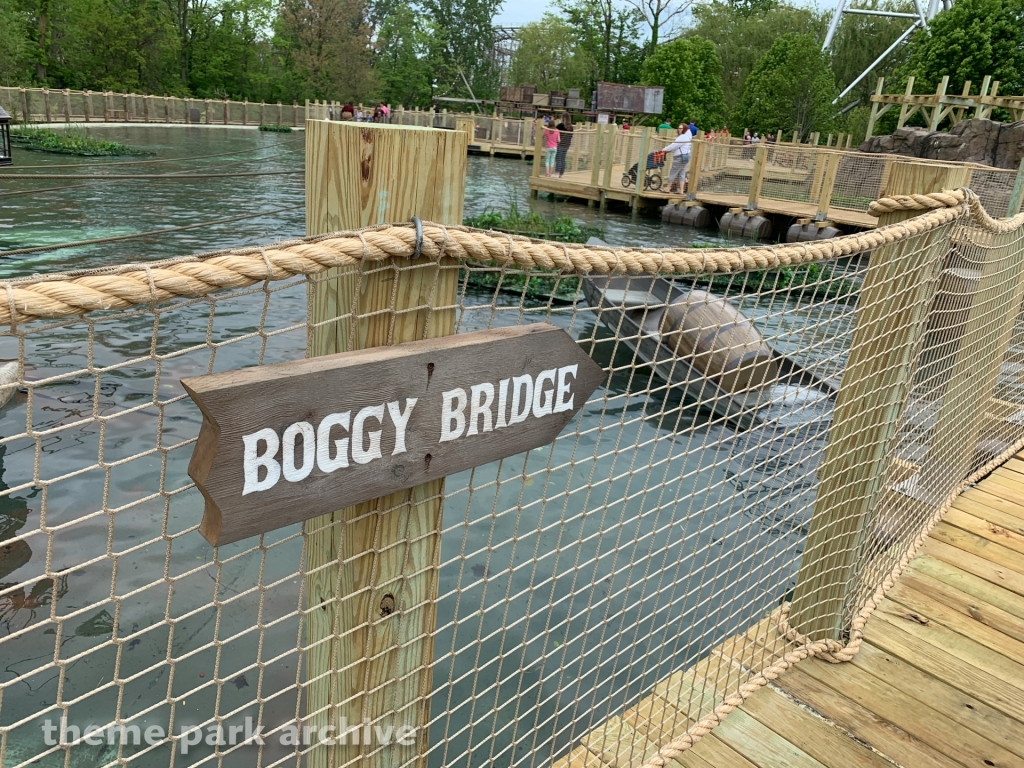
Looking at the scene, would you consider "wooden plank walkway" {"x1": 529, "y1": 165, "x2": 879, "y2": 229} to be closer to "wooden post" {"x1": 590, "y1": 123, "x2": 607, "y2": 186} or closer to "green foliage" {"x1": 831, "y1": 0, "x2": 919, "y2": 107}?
"wooden post" {"x1": 590, "y1": 123, "x2": 607, "y2": 186}

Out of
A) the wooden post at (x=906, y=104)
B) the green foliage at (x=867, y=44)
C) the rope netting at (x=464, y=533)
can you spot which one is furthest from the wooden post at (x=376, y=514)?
the green foliage at (x=867, y=44)

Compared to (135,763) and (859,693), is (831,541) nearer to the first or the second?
(859,693)

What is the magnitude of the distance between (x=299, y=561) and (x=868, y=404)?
3173 mm

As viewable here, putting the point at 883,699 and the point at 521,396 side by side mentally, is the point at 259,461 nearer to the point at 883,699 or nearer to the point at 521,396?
the point at 521,396

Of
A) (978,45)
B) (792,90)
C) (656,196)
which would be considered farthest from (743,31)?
(656,196)

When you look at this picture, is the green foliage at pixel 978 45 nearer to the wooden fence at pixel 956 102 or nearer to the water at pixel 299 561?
the wooden fence at pixel 956 102

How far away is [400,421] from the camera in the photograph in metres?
1.20

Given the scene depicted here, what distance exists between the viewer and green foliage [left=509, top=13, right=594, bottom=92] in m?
59.7

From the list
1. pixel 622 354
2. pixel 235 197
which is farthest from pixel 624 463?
pixel 235 197

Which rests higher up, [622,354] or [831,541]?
[831,541]

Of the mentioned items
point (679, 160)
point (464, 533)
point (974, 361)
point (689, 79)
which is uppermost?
point (689, 79)

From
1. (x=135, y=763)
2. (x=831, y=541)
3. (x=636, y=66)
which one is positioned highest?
(x=636, y=66)

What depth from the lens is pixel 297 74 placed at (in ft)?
162

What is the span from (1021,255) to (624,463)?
10.5 ft
